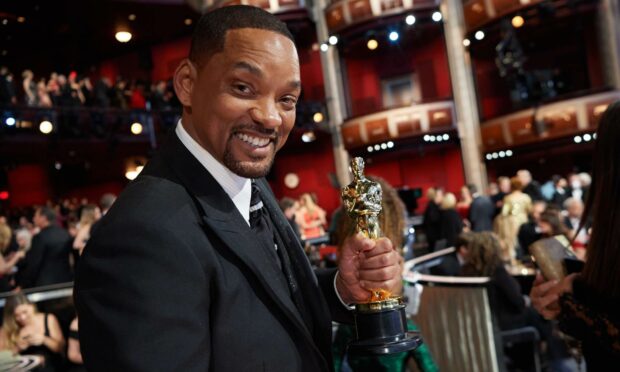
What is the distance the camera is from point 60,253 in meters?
5.96

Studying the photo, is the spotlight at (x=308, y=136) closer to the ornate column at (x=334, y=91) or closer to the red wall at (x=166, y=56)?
the ornate column at (x=334, y=91)

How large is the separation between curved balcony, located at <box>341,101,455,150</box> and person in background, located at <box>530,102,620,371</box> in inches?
573

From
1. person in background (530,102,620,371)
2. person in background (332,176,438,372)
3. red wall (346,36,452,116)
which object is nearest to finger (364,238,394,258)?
person in background (530,102,620,371)

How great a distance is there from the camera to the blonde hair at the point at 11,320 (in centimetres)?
368

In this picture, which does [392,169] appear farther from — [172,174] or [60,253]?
[172,174]

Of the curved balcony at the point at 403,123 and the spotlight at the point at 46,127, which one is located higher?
the spotlight at the point at 46,127

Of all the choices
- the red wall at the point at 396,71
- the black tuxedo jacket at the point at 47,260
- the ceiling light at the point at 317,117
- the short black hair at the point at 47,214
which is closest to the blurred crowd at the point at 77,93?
the ceiling light at the point at 317,117

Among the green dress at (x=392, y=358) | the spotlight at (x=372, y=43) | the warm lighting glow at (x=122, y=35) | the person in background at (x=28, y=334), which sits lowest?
the green dress at (x=392, y=358)

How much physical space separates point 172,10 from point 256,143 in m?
15.4

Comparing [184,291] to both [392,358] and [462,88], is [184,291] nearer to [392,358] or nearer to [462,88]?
[392,358]

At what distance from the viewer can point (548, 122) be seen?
14.1 metres

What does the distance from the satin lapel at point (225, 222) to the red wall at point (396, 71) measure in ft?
52.6

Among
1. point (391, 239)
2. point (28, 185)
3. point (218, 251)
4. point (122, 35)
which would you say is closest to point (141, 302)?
point (218, 251)

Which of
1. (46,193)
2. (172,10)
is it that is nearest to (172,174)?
(172,10)
